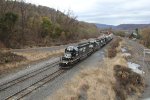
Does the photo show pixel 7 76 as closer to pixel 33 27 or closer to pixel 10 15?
pixel 10 15

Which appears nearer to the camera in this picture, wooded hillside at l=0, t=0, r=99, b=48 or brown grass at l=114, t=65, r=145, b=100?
brown grass at l=114, t=65, r=145, b=100

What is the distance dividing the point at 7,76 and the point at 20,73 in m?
2.45

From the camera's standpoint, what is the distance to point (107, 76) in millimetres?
39031

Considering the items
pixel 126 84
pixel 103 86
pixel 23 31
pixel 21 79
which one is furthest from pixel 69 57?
pixel 23 31

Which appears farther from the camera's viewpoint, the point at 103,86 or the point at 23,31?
the point at 23,31

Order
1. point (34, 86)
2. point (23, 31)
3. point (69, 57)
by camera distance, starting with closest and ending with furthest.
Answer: point (34, 86), point (69, 57), point (23, 31)

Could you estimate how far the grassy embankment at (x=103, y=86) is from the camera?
2792cm

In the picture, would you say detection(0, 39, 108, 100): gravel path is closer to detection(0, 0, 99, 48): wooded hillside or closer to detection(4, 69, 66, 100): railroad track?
detection(4, 69, 66, 100): railroad track

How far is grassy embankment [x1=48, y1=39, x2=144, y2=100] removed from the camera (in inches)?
1099

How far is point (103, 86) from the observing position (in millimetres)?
32719

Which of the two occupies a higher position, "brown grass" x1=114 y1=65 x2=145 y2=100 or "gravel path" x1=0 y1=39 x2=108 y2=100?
"gravel path" x1=0 y1=39 x2=108 y2=100

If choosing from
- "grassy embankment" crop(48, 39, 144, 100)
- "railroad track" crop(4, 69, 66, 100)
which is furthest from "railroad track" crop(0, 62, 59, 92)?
"grassy embankment" crop(48, 39, 144, 100)

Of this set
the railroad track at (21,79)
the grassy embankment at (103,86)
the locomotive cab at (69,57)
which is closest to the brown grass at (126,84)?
the grassy embankment at (103,86)

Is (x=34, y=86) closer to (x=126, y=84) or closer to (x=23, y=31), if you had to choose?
(x=126, y=84)
